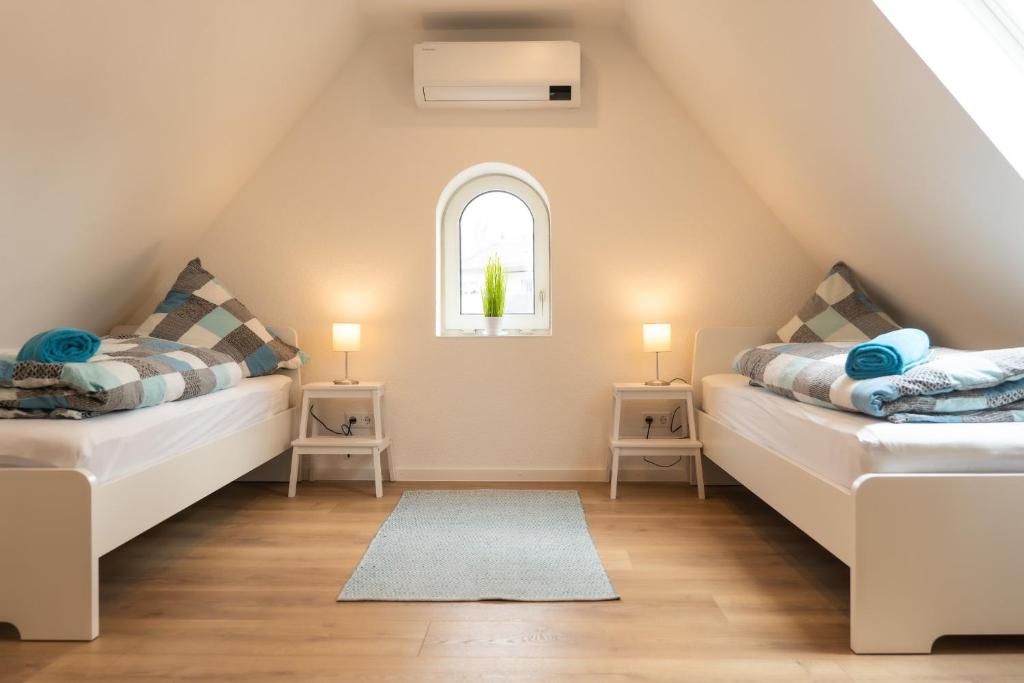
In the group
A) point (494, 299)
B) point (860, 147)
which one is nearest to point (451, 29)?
point (494, 299)

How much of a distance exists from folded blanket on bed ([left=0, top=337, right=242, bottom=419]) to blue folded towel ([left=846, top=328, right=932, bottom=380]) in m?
2.08

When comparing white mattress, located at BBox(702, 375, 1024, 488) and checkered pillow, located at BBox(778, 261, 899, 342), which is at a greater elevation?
checkered pillow, located at BBox(778, 261, 899, 342)

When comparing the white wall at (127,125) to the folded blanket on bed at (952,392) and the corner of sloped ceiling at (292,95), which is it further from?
the folded blanket on bed at (952,392)

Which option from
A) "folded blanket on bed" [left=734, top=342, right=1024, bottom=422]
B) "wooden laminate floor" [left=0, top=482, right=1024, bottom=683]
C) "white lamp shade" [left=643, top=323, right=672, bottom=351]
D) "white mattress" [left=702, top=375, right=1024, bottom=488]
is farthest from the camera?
"white lamp shade" [left=643, top=323, right=672, bottom=351]

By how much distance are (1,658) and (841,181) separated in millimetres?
3048

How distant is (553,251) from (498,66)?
90cm

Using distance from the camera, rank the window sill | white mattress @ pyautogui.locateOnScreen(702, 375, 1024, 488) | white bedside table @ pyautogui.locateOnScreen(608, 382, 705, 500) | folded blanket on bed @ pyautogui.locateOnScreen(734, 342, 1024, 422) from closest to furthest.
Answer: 1. white mattress @ pyautogui.locateOnScreen(702, 375, 1024, 488)
2. folded blanket on bed @ pyautogui.locateOnScreen(734, 342, 1024, 422)
3. white bedside table @ pyautogui.locateOnScreen(608, 382, 705, 500)
4. the window sill

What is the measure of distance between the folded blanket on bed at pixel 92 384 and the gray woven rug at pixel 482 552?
844 millimetres

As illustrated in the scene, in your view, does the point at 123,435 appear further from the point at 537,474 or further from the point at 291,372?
the point at 537,474

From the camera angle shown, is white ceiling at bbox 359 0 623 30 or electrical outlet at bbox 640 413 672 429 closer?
white ceiling at bbox 359 0 623 30

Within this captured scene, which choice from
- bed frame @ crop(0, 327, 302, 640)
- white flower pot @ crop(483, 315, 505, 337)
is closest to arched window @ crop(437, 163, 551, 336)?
white flower pot @ crop(483, 315, 505, 337)

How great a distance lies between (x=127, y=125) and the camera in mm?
2771

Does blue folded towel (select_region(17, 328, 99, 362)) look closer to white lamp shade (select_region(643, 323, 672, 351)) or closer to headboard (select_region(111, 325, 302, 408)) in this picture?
headboard (select_region(111, 325, 302, 408))

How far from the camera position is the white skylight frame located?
217cm
